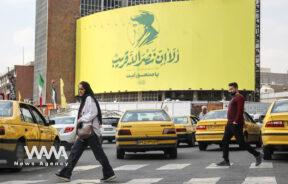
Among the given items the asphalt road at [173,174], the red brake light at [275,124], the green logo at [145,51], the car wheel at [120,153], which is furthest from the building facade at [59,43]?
the asphalt road at [173,174]

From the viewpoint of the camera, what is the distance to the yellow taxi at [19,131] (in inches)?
447

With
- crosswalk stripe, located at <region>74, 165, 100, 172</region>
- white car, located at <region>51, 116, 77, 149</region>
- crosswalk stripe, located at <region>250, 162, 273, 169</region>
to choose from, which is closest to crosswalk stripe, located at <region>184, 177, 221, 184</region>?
crosswalk stripe, located at <region>250, 162, 273, 169</region>

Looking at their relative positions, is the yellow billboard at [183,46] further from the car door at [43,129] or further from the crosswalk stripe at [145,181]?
the crosswalk stripe at [145,181]

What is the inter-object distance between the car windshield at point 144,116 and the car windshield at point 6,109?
486 centimetres

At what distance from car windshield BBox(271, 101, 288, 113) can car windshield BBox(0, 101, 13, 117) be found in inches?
242

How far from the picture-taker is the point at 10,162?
455 inches

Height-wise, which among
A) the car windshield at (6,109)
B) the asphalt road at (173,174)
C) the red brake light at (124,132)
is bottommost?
the asphalt road at (173,174)

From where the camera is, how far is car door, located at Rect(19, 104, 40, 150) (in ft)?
40.2

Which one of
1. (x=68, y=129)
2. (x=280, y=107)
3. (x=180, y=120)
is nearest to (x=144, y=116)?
(x=280, y=107)

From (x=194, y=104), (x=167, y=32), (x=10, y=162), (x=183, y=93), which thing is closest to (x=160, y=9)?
(x=167, y=32)

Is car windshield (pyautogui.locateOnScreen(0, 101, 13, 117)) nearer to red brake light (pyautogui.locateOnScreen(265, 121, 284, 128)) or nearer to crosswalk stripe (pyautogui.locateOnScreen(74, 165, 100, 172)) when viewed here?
crosswalk stripe (pyautogui.locateOnScreen(74, 165, 100, 172))

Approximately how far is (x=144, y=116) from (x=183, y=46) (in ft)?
248

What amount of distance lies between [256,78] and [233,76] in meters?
4.22

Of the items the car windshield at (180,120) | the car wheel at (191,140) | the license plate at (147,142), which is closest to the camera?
the license plate at (147,142)
